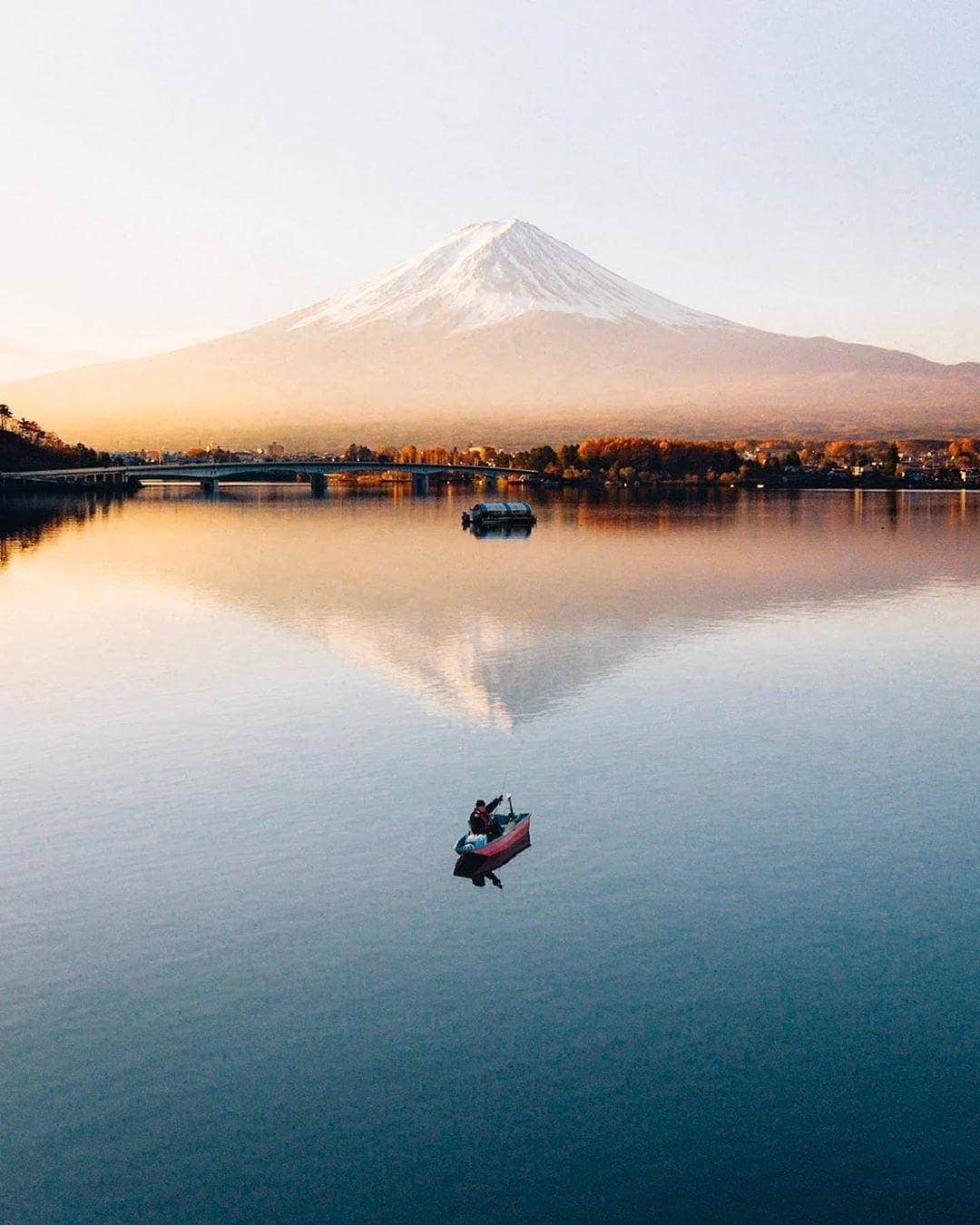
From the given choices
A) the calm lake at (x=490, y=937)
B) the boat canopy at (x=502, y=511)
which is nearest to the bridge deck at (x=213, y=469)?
the boat canopy at (x=502, y=511)

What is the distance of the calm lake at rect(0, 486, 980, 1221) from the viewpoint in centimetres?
1034

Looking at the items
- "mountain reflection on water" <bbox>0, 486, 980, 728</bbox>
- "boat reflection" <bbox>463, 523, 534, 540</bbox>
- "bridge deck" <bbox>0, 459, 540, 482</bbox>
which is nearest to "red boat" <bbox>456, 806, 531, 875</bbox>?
"mountain reflection on water" <bbox>0, 486, 980, 728</bbox>

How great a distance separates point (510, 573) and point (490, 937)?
1800 inches

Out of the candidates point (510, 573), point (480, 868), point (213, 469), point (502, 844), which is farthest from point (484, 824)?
point (213, 469)

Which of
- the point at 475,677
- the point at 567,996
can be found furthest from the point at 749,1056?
the point at 475,677

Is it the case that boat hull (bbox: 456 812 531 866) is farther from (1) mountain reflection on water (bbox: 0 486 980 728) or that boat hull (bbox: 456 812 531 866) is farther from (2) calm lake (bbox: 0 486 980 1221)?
(1) mountain reflection on water (bbox: 0 486 980 728)

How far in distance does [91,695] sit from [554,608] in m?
20.2

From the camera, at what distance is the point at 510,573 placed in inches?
2363

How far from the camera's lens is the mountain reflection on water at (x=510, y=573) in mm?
35000

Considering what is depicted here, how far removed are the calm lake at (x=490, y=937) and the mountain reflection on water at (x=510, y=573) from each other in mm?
632

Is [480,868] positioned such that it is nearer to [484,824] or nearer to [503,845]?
[503,845]

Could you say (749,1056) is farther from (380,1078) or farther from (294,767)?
(294,767)

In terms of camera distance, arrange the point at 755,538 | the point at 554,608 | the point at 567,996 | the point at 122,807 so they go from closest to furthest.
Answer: the point at 567,996 → the point at 122,807 → the point at 554,608 → the point at 755,538

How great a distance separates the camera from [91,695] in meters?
29.8
